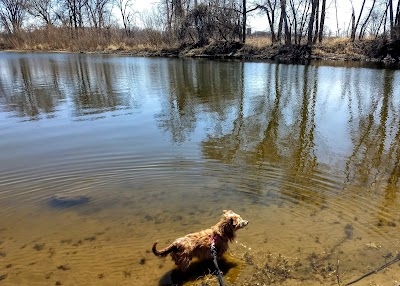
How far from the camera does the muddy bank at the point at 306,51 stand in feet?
112

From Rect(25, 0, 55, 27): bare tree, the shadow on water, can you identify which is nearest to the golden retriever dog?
the shadow on water

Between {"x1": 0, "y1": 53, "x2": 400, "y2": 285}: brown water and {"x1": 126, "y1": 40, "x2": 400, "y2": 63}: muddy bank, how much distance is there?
79.2 ft

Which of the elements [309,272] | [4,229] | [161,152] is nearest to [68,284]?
[4,229]

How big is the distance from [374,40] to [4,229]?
40.8 meters

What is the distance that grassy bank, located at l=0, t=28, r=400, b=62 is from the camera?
35.8m

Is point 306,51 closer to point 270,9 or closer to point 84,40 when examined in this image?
point 270,9

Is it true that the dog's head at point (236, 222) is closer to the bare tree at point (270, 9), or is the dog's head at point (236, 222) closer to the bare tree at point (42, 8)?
the bare tree at point (270, 9)

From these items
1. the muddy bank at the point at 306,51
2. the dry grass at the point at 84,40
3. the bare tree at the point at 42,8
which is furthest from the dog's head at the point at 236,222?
the bare tree at the point at 42,8

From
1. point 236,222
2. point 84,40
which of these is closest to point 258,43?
point 84,40

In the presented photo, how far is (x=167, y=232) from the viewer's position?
5.19 metres

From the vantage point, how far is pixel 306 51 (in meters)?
36.8

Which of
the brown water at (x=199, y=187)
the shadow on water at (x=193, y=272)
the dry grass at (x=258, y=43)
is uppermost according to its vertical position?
the dry grass at (x=258, y=43)

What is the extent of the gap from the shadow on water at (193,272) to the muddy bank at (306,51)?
34.9 metres

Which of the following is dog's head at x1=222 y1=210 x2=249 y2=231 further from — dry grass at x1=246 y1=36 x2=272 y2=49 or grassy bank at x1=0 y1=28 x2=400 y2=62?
dry grass at x1=246 y1=36 x2=272 y2=49
